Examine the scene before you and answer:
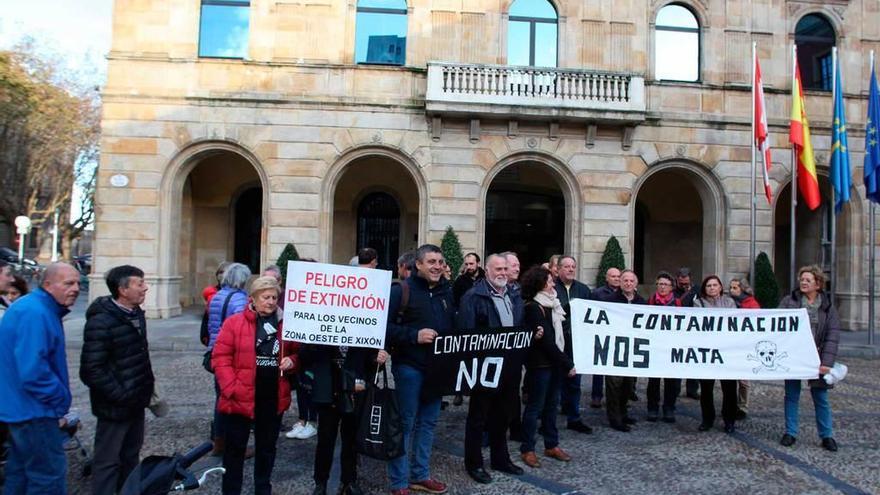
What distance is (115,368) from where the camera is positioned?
13.4 ft

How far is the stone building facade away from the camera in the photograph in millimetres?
15594

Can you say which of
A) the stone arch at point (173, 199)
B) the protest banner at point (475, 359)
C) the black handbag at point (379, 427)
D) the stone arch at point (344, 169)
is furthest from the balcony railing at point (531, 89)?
the black handbag at point (379, 427)

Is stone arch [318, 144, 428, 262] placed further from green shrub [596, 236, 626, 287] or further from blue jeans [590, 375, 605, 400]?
blue jeans [590, 375, 605, 400]

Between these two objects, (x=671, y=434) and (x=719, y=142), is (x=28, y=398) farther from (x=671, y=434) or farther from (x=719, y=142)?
(x=719, y=142)

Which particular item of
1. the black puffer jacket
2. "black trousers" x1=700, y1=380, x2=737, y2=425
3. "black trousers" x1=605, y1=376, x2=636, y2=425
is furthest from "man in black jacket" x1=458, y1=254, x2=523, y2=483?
"black trousers" x1=700, y1=380, x2=737, y2=425

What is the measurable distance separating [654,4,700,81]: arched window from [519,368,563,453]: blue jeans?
13479mm

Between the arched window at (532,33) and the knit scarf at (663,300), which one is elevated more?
the arched window at (532,33)

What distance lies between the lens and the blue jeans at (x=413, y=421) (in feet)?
15.7

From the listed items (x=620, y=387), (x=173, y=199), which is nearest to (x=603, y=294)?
(x=620, y=387)

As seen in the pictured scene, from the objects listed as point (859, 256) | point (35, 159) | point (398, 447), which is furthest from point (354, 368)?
point (35, 159)

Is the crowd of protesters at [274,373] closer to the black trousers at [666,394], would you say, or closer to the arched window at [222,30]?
the black trousers at [666,394]

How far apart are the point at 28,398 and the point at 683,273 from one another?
789 centimetres

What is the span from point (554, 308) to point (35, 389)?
14.2 ft

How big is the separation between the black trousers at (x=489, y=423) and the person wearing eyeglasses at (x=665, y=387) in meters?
2.79
